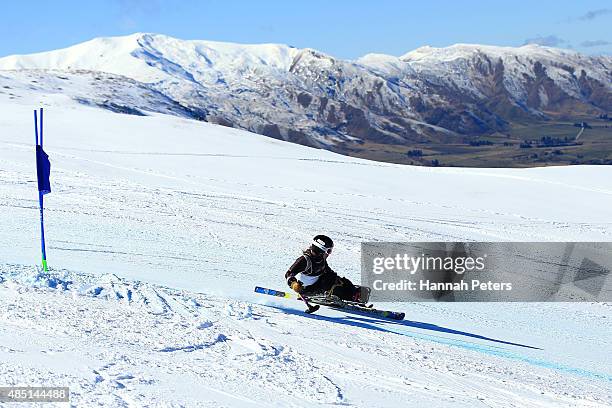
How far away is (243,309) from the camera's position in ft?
34.7

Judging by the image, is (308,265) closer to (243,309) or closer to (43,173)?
(243,309)

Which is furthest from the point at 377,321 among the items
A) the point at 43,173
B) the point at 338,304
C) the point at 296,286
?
the point at 43,173

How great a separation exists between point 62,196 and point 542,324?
13766mm

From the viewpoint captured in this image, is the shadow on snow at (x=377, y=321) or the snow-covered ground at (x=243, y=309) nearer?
the snow-covered ground at (x=243, y=309)

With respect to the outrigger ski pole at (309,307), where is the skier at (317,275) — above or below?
above

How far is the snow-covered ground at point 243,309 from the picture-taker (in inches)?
295

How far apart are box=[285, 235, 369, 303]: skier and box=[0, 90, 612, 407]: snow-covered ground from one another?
0.43 m

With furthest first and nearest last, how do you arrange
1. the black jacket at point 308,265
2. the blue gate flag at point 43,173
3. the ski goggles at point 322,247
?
the blue gate flag at point 43,173 → the black jacket at point 308,265 → the ski goggles at point 322,247

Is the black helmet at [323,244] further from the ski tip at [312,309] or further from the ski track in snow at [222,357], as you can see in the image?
the ski track in snow at [222,357]

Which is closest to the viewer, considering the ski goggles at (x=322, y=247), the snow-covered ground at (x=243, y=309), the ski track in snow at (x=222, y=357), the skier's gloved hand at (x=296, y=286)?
the ski track in snow at (x=222, y=357)

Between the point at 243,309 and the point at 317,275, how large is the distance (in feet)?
5.82

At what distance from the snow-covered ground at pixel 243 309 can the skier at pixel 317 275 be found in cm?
43

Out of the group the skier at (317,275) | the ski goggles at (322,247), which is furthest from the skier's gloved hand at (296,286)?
the ski goggles at (322,247)

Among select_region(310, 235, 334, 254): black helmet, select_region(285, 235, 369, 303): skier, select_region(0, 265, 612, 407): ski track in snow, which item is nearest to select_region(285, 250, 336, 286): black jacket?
select_region(285, 235, 369, 303): skier
